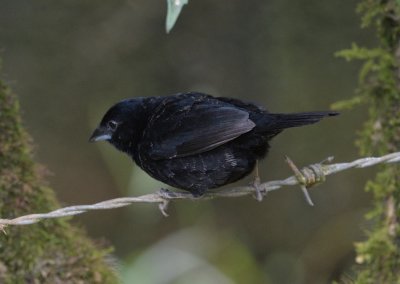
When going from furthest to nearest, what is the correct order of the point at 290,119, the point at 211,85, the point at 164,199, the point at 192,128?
1. the point at 211,85
2. the point at 192,128
3. the point at 164,199
4. the point at 290,119

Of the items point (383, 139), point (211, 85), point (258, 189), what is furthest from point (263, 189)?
point (211, 85)

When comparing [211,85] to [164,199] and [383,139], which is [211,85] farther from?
[164,199]

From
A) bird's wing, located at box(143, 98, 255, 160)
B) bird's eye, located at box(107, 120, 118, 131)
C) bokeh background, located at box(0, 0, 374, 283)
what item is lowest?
bokeh background, located at box(0, 0, 374, 283)

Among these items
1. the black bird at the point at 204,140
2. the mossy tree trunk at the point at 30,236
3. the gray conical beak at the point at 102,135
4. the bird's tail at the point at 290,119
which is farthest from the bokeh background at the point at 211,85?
the bird's tail at the point at 290,119

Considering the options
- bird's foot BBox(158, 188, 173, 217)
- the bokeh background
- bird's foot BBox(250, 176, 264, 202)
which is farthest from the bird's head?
the bokeh background

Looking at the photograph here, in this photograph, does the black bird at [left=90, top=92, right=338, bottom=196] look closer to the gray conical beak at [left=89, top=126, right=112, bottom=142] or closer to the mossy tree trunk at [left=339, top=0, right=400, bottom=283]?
the gray conical beak at [left=89, top=126, right=112, bottom=142]

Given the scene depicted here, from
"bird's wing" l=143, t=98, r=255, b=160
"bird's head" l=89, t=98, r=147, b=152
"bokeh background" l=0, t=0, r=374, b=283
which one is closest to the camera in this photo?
"bird's wing" l=143, t=98, r=255, b=160
